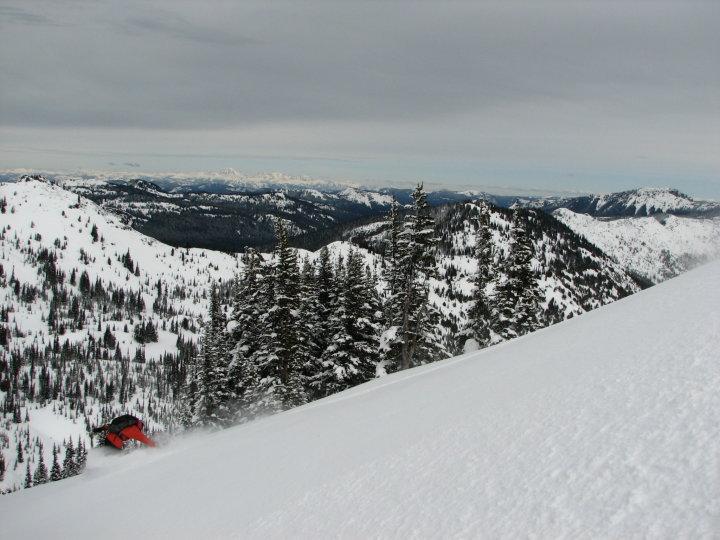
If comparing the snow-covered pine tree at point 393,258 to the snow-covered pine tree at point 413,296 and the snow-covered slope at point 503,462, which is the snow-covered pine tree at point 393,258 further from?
the snow-covered slope at point 503,462

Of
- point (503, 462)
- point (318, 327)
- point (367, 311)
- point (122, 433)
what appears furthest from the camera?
point (318, 327)

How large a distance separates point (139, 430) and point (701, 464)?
18.9 m

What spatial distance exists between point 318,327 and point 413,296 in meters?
8.97

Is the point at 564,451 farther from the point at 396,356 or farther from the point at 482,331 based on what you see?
the point at 482,331

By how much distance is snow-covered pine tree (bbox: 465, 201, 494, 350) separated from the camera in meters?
27.4

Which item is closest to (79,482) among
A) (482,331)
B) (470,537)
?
(470,537)

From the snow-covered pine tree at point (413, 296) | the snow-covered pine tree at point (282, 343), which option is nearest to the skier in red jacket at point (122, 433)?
the snow-covered pine tree at point (282, 343)

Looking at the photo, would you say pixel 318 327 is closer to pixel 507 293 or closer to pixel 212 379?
pixel 212 379

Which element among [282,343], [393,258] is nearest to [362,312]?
[393,258]

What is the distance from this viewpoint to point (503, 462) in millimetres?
3979

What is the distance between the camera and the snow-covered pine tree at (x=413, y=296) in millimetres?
24219

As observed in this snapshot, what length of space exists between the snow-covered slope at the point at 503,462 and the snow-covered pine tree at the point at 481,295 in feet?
60.5

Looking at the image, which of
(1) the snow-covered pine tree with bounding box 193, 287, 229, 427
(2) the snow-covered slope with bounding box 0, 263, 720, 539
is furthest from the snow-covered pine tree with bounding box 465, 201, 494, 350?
(1) the snow-covered pine tree with bounding box 193, 287, 229, 427

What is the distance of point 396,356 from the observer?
26.5 m
